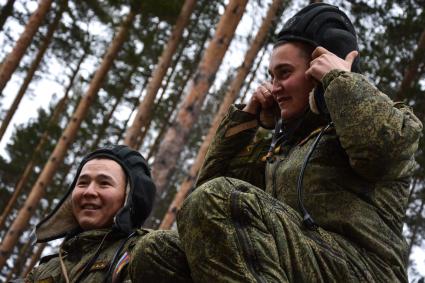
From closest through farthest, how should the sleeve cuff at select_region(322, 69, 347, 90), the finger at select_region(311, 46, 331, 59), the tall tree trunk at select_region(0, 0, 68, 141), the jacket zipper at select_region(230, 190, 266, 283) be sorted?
the jacket zipper at select_region(230, 190, 266, 283) < the sleeve cuff at select_region(322, 69, 347, 90) < the finger at select_region(311, 46, 331, 59) < the tall tree trunk at select_region(0, 0, 68, 141)

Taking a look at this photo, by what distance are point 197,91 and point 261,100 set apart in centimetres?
684

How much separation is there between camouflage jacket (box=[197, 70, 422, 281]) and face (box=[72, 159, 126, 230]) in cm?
149

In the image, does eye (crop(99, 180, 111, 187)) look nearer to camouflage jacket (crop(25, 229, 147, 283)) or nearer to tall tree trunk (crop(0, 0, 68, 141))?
camouflage jacket (crop(25, 229, 147, 283))

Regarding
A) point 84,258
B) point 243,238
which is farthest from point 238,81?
point 243,238

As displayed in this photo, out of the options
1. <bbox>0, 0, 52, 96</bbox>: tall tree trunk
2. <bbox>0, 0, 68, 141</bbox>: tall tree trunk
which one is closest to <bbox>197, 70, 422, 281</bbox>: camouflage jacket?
<bbox>0, 0, 52, 96</bbox>: tall tree trunk

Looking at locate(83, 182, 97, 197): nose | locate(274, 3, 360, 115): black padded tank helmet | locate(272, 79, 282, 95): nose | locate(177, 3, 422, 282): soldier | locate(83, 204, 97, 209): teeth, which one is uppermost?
locate(274, 3, 360, 115): black padded tank helmet

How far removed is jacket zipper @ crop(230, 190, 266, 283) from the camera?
5.65ft

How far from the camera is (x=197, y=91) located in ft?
31.9

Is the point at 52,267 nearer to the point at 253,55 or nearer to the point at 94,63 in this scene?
the point at 253,55

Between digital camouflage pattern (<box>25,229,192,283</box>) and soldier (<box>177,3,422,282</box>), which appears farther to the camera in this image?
digital camouflage pattern (<box>25,229,192,283</box>)

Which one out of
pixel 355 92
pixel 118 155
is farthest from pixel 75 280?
pixel 355 92

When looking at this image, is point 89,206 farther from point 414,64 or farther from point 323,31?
point 414,64

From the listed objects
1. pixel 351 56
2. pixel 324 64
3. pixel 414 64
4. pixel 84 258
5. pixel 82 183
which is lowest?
pixel 84 258

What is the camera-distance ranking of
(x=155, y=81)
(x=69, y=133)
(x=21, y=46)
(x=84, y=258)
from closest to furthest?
(x=84, y=258)
(x=155, y=81)
(x=21, y=46)
(x=69, y=133)
